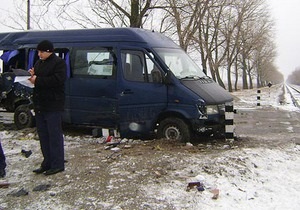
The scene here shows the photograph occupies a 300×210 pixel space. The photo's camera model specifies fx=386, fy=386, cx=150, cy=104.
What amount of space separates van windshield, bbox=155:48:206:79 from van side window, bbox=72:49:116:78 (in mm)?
1142

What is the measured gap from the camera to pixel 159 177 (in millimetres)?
5570

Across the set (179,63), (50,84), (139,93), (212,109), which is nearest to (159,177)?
(50,84)

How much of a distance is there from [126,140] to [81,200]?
3.64 metres

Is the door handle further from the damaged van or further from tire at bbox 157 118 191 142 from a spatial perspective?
tire at bbox 157 118 191 142

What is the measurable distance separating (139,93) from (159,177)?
305 cm

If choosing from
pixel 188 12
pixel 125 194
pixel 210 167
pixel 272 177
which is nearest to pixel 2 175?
pixel 125 194

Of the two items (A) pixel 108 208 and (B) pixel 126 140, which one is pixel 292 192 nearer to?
(A) pixel 108 208

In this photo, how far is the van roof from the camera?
8.61m

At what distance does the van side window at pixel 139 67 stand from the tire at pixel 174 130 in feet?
2.95

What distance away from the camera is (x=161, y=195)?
16.1 feet

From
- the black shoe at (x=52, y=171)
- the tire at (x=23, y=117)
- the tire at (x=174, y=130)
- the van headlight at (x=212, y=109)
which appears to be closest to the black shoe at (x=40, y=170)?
the black shoe at (x=52, y=171)

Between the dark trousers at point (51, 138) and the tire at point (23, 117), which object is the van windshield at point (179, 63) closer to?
the dark trousers at point (51, 138)

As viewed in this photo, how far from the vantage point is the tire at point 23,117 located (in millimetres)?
9922

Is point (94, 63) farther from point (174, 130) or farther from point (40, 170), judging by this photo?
point (40, 170)
